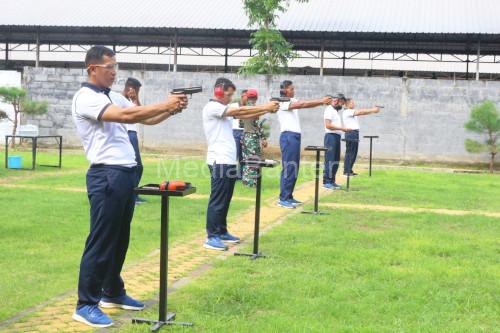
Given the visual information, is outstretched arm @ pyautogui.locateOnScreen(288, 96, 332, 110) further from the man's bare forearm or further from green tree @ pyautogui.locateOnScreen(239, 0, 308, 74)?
green tree @ pyautogui.locateOnScreen(239, 0, 308, 74)

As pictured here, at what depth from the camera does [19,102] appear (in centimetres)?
Answer: 1969

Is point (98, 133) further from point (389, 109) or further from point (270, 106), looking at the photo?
point (389, 109)

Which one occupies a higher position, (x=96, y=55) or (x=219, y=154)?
(x=96, y=55)

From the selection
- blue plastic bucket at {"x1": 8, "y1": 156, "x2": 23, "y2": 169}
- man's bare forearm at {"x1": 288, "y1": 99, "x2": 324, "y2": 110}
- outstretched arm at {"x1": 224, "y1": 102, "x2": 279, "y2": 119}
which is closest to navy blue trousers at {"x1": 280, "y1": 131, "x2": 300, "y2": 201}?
man's bare forearm at {"x1": 288, "y1": 99, "x2": 324, "y2": 110}

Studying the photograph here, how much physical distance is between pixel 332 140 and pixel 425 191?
2.08m

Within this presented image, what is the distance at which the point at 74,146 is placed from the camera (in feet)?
68.3

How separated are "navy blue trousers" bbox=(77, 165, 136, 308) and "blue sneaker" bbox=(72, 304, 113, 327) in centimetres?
4

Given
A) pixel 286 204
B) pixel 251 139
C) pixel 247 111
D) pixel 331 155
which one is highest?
pixel 247 111

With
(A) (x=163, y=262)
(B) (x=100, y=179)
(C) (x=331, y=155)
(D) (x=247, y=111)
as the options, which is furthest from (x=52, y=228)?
(C) (x=331, y=155)

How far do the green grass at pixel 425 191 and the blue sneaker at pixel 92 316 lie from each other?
22.2ft

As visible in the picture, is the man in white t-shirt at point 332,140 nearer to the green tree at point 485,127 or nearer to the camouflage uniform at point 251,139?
the camouflage uniform at point 251,139

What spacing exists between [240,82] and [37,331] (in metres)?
15.9

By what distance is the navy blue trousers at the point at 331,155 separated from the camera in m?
11.8

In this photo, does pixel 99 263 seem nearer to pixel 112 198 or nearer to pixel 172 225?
pixel 112 198
